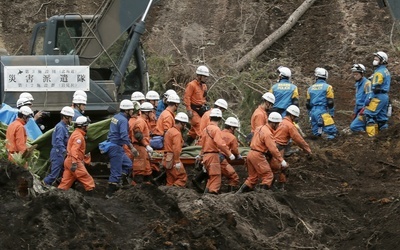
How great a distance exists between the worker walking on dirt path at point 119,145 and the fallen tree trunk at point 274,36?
887 centimetres

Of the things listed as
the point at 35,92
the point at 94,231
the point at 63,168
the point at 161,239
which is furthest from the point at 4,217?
the point at 35,92

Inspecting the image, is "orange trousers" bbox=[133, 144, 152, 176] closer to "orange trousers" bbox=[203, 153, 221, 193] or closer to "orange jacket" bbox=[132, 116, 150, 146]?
"orange jacket" bbox=[132, 116, 150, 146]

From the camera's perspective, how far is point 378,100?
20828 millimetres

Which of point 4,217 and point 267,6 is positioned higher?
point 4,217

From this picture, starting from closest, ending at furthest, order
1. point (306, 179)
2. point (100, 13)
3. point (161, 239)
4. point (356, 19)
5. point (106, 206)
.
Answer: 1. point (161, 239)
2. point (106, 206)
3. point (306, 179)
4. point (100, 13)
5. point (356, 19)

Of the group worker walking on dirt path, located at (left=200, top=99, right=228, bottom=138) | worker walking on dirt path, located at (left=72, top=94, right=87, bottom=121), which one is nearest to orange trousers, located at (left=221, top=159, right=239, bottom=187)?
worker walking on dirt path, located at (left=200, top=99, right=228, bottom=138)

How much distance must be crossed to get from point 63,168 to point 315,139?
6240 millimetres

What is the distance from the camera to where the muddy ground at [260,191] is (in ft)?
44.0

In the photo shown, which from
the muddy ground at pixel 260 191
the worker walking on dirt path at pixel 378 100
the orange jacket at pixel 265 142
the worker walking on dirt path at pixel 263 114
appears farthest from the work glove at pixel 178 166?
the worker walking on dirt path at pixel 378 100

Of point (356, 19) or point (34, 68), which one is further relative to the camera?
point (356, 19)

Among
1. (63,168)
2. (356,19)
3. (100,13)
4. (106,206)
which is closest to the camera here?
(106,206)

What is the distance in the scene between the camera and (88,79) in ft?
63.5

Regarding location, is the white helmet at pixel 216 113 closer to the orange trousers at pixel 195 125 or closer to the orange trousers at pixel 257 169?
the orange trousers at pixel 257 169

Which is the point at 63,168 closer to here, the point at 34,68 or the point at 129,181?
the point at 129,181
